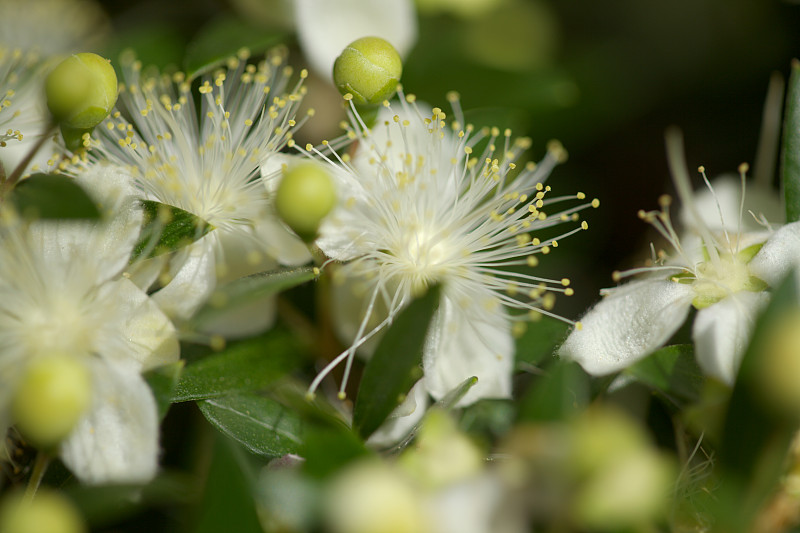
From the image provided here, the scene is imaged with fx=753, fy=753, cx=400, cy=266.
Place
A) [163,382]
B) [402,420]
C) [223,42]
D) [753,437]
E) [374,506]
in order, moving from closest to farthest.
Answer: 1. [374,506]
2. [753,437]
3. [163,382]
4. [402,420]
5. [223,42]

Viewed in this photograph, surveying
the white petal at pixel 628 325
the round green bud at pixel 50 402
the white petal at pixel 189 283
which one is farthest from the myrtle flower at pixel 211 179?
the white petal at pixel 628 325

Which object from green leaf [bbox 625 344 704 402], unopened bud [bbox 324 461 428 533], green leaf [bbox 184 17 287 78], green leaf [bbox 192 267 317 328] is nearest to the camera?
unopened bud [bbox 324 461 428 533]

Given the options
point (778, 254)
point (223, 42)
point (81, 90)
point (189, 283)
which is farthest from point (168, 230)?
point (778, 254)

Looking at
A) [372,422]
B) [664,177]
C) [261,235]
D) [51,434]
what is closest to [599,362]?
[372,422]

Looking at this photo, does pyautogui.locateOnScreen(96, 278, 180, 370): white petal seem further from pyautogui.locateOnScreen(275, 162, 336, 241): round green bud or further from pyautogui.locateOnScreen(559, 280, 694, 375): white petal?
pyautogui.locateOnScreen(559, 280, 694, 375): white petal

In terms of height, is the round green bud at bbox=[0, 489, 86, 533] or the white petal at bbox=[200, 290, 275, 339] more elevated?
the round green bud at bbox=[0, 489, 86, 533]

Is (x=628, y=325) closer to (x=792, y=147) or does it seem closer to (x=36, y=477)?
(x=792, y=147)

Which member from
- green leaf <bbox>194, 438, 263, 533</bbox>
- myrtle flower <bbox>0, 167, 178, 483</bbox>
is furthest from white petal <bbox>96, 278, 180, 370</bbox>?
green leaf <bbox>194, 438, 263, 533</bbox>
